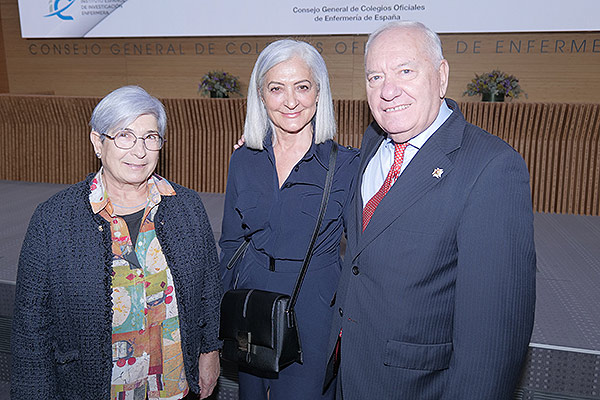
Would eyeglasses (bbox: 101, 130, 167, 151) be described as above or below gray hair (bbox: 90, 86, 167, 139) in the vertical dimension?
below

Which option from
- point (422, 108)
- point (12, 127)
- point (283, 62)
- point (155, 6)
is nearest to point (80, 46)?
point (155, 6)

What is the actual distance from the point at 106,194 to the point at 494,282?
1325 millimetres

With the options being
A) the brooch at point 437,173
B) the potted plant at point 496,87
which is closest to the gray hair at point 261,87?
the brooch at point 437,173

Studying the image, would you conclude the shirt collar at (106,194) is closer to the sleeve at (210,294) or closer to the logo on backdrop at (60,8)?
the sleeve at (210,294)

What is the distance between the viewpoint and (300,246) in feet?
6.21

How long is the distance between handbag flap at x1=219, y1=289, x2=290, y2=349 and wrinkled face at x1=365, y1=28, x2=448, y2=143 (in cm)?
80

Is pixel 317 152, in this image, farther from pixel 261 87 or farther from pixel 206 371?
pixel 206 371

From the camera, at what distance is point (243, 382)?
1978 millimetres

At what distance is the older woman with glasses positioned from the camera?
1619mm

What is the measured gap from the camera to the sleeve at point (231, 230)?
2082 millimetres

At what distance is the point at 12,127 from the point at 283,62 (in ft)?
18.4

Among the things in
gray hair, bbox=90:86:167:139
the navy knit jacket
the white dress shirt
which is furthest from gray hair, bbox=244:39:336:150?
the navy knit jacket

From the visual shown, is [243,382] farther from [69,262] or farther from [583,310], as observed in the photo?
[583,310]

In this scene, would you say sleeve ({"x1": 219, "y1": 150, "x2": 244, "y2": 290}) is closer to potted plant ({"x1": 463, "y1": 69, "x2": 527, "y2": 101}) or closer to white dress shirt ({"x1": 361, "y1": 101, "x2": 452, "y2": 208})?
white dress shirt ({"x1": 361, "y1": 101, "x2": 452, "y2": 208})
